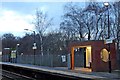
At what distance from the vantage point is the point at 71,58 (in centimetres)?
3819

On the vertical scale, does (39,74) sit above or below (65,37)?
below

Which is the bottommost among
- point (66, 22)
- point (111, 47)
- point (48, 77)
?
point (48, 77)

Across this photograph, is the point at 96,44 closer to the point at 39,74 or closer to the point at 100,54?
the point at 100,54

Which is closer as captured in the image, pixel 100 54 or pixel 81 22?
pixel 100 54

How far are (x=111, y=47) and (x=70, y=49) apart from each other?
A: 18.0 feet

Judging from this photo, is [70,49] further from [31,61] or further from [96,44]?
[31,61]

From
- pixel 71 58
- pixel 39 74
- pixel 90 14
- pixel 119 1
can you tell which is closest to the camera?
pixel 39 74

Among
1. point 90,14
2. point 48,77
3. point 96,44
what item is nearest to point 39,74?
point 48,77

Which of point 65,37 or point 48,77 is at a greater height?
point 65,37

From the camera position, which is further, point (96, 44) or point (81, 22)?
point (81, 22)

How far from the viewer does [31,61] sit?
60.1m

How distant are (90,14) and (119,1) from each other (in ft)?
30.0

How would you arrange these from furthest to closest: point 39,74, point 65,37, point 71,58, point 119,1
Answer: point 65,37, point 119,1, point 71,58, point 39,74

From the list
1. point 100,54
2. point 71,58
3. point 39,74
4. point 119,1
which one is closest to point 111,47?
point 100,54
